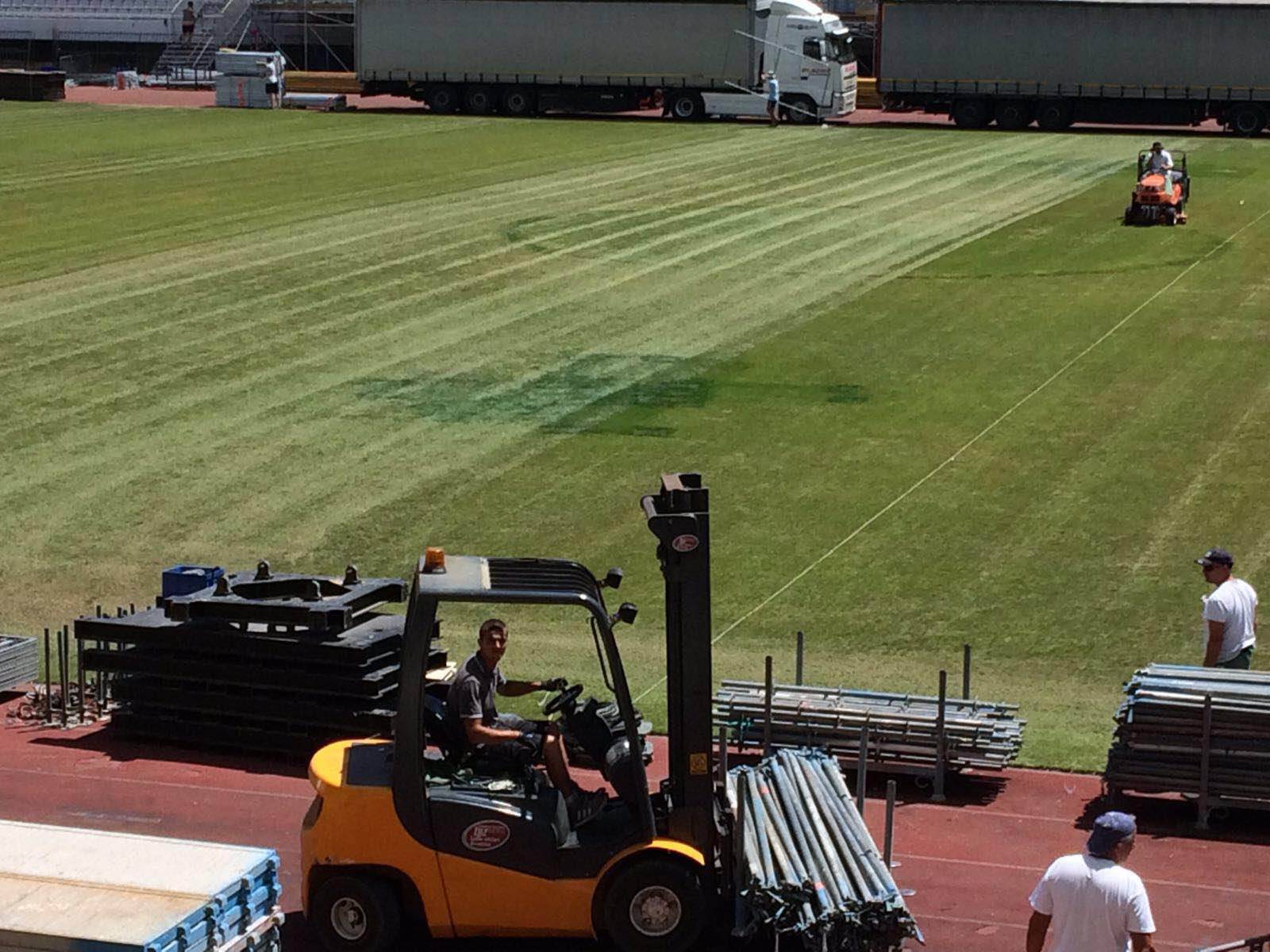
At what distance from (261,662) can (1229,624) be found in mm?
6393

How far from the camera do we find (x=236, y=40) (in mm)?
94250

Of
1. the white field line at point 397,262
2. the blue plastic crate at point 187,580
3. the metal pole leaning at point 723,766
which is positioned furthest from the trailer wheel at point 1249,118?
the metal pole leaning at point 723,766

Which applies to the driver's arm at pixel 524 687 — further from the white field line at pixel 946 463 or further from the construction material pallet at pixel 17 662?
the construction material pallet at pixel 17 662

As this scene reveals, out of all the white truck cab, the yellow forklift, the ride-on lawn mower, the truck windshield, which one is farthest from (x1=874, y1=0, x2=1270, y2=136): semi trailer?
the yellow forklift

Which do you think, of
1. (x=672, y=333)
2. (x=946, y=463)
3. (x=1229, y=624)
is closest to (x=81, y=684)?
(x=1229, y=624)

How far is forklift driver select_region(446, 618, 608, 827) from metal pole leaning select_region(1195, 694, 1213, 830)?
4139 millimetres

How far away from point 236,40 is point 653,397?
2941 inches

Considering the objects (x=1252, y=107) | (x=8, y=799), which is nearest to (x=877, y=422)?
(x=8, y=799)

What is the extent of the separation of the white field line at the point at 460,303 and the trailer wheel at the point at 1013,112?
64.1 ft

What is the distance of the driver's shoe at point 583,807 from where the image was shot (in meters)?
9.73

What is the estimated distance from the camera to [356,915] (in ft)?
32.3

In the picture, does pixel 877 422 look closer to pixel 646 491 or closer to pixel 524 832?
pixel 646 491

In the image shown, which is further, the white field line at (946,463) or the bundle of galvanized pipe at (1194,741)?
the white field line at (946,463)

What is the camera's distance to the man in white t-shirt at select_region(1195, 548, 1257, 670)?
1293 cm
